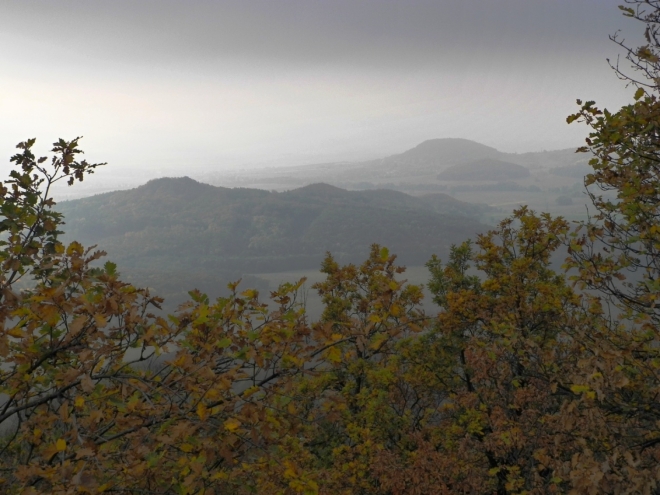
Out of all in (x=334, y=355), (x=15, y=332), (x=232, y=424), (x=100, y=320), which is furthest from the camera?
(x=334, y=355)

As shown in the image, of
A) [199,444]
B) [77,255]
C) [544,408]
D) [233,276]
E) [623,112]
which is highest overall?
[623,112]

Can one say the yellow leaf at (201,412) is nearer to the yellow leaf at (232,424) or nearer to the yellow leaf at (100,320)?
the yellow leaf at (232,424)

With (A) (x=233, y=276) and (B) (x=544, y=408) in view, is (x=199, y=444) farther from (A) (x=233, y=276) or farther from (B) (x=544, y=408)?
(A) (x=233, y=276)

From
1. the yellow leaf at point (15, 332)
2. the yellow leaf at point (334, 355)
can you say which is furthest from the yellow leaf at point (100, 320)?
the yellow leaf at point (334, 355)

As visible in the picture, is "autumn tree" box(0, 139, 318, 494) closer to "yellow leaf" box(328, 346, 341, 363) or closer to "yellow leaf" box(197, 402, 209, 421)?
"yellow leaf" box(197, 402, 209, 421)

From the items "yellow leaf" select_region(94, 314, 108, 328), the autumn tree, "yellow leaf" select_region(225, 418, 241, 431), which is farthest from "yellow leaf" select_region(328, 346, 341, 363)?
"yellow leaf" select_region(94, 314, 108, 328)

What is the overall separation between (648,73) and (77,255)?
33.7ft

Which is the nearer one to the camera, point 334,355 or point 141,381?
point 141,381

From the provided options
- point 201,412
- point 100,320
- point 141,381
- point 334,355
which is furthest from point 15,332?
point 334,355

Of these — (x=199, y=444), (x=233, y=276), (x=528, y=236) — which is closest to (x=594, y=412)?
(x=199, y=444)

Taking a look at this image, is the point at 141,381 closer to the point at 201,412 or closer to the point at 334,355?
the point at 201,412

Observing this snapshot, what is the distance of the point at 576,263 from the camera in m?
8.95

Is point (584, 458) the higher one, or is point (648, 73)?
point (648, 73)

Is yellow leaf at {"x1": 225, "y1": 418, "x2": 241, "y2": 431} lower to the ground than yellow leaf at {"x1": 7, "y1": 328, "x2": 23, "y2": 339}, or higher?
lower
